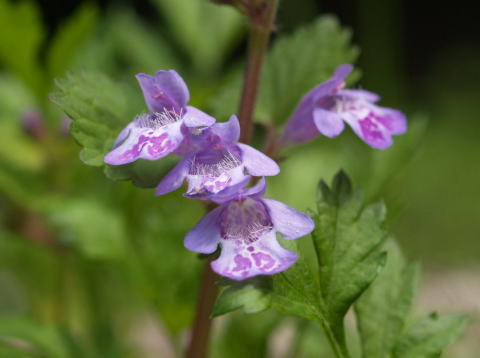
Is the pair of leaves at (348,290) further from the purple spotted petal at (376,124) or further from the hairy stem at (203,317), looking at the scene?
the hairy stem at (203,317)

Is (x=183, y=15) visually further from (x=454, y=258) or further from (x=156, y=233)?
(x=454, y=258)

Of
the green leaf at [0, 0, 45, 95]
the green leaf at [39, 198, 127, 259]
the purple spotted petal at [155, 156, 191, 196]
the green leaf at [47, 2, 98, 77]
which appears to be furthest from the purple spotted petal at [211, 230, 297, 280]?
the green leaf at [0, 0, 45, 95]

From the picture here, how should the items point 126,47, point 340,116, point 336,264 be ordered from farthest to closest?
point 126,47 < point 340,116 < point 336,264

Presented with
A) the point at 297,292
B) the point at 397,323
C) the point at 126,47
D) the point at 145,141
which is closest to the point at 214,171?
the point at 145,141

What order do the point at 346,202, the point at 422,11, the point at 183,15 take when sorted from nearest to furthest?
the point at 346,202, the point at 183,15, the point at 422,11

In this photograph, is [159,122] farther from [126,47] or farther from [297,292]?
[126,47]

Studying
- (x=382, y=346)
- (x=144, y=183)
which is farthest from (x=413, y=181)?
(x=144, y=183)

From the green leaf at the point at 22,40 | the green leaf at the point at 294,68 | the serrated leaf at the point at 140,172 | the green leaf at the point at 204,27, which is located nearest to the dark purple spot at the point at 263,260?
the serrated leaf at the point at 140,172
